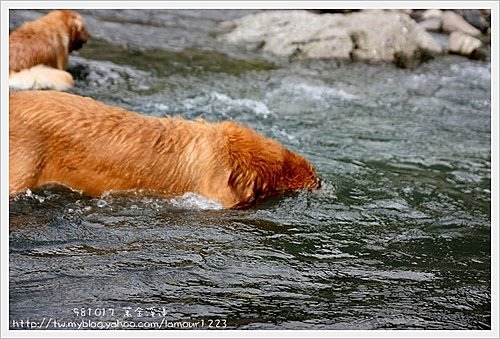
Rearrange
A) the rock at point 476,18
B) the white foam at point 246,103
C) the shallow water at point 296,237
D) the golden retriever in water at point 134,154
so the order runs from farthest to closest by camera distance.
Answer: the rock at point 476,18 < the white foam at point 246,103 < the golden retriever in water at point 134,154 < the shallow water at point 296,237

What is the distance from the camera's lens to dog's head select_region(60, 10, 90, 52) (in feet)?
35.2

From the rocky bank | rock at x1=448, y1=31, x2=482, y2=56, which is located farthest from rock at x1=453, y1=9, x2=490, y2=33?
rock at x1=448, y1=31, x2=482, y2=56

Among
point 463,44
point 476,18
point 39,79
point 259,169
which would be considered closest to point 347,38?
point 463,44

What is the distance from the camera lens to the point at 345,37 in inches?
515

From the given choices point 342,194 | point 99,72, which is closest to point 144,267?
point 342,194

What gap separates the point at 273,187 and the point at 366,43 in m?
7.53

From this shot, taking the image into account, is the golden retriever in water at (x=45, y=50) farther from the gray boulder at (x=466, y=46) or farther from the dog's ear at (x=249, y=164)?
the gray boulder at (x=466, y=46)

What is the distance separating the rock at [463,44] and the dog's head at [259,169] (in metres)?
8.66

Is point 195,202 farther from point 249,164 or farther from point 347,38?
point 347,38

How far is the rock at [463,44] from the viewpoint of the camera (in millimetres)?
13883

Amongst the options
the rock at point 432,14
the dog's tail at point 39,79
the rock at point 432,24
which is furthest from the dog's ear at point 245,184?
the rock at point 432,14

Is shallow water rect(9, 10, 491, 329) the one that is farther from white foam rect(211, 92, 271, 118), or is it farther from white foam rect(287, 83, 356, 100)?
white foam rect(287, 83, 356, 100)

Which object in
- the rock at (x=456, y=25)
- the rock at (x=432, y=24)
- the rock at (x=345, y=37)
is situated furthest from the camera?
the rock at (x=432, y=24)

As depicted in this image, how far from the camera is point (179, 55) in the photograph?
1190 centimetres
